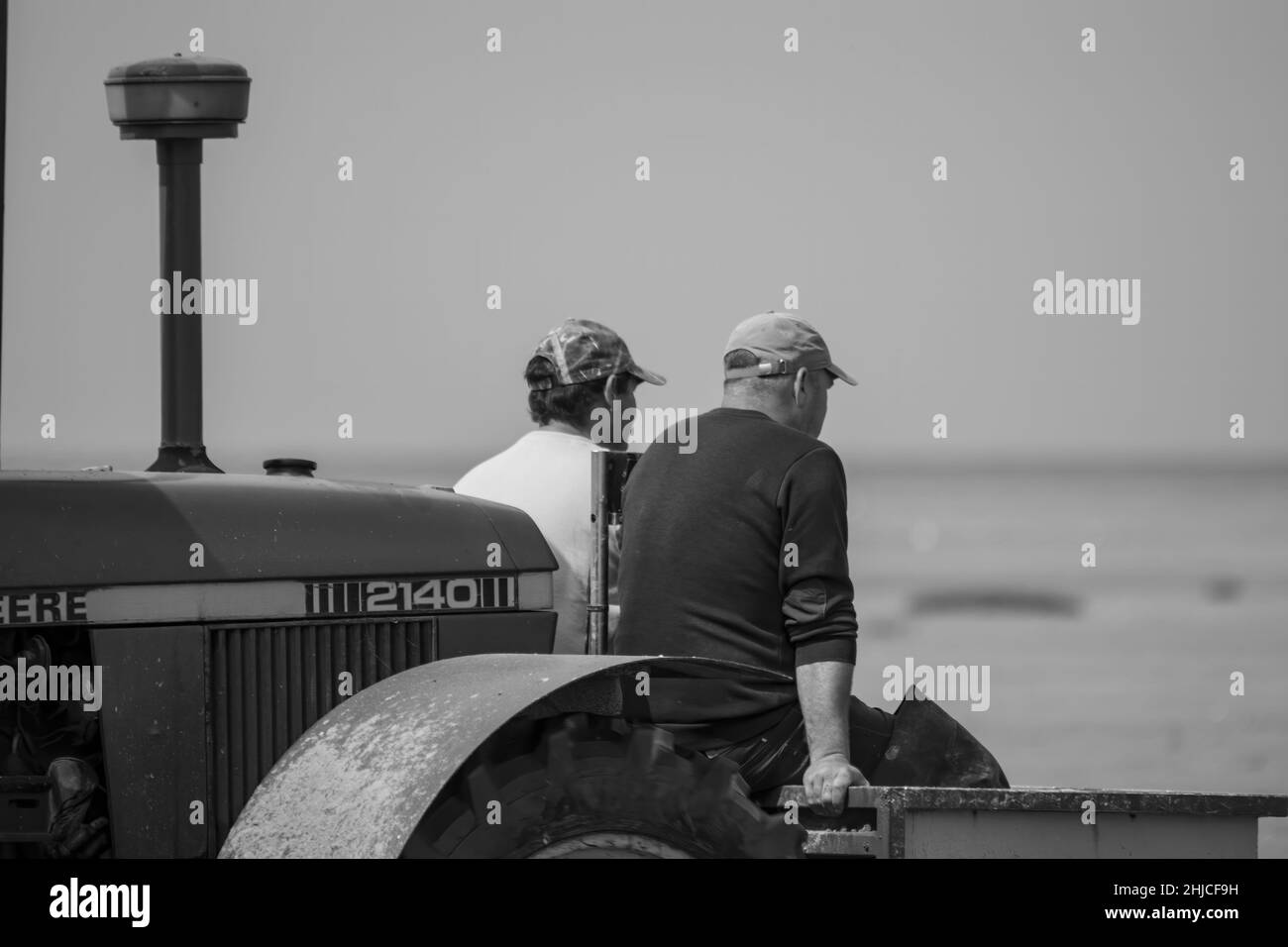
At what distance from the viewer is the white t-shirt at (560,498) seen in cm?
470

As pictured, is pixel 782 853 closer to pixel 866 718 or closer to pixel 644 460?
pixel 866 718

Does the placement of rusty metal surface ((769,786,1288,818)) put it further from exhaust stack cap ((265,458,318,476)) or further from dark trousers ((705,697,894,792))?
exhaust stack cap ((265,458,318,476))

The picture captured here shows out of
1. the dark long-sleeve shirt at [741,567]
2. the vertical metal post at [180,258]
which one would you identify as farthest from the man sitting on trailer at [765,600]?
the vertical metal post at [180,258]

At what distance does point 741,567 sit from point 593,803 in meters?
0.65

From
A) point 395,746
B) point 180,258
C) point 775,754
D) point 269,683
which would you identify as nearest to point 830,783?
point 775,754

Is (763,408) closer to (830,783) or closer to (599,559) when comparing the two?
(599,559)

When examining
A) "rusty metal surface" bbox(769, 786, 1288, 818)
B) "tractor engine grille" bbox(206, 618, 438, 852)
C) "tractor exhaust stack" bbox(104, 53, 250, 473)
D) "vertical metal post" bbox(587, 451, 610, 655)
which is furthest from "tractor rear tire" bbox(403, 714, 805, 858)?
"tractor exhaust stack" bbox(104, 53, 250, 473)

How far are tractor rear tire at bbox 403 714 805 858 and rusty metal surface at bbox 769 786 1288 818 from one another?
17 cm

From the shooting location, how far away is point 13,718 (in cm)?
374

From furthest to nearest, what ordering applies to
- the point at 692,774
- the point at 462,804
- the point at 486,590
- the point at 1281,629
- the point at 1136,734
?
1. the point at 1281,629
2. the point at 1136,734
3. the point at 486,590
4. the point at 692,774
5. the point at 462,804

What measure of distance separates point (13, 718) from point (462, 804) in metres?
0.86
